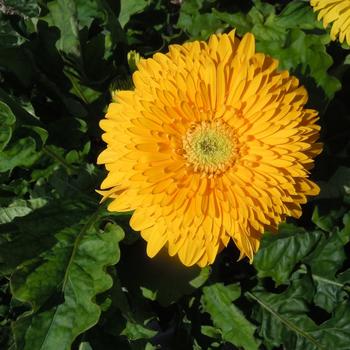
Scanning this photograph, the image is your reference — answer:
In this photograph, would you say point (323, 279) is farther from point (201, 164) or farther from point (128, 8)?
point (128, 8)

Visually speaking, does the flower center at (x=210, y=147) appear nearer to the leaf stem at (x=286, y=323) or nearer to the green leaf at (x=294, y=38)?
the green leaf at (x=294, y=38)

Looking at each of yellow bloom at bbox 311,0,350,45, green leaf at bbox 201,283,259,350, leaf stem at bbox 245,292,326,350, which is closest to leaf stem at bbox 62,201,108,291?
green leaf at bbox 201,283,259,350

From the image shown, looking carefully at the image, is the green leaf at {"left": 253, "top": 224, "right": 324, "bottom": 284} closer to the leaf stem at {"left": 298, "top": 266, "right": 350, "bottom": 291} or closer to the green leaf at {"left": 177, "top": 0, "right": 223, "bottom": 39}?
the leaf stem at {"left": 298, "top": 266, "right": 350, "bottom": 291}

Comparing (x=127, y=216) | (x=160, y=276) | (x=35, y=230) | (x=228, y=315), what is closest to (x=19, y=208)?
(x=35, y=230)

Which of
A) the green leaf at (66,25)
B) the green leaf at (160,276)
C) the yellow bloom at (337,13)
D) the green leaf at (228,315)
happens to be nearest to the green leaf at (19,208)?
the green leaf at (160,276)

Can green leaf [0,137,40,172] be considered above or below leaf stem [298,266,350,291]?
above

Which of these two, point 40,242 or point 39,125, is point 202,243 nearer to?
point 40,242

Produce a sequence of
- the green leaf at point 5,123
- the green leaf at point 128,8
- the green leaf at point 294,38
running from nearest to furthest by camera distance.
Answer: the green leaf at point 5,123
the green leaf at point 294,38
the green leaf at point 128,8

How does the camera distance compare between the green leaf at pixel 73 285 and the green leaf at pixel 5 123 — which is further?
the green leaf at pixel 5 123
